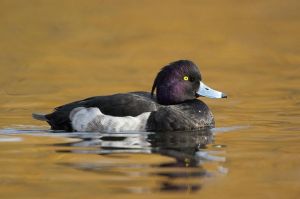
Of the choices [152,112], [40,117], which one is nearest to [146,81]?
[40,117]

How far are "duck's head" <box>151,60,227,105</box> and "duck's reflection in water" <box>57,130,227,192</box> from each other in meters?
0.68

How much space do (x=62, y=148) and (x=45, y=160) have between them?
2.29ft

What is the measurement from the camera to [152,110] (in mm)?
10320

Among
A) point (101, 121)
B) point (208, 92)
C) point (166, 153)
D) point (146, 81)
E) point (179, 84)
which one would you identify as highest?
point (146, 81)

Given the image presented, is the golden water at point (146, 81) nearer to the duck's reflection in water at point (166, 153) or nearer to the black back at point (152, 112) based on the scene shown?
the duck's reflection in water at point (166, 153)

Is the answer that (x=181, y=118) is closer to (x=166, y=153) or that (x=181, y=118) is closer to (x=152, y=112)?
(x=152, y=112)

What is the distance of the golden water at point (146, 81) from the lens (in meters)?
7.47

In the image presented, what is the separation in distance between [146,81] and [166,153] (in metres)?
5.80

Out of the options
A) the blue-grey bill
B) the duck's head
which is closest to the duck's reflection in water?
the blue-grey bill

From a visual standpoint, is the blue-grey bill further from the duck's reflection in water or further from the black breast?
the duck's reflection in water

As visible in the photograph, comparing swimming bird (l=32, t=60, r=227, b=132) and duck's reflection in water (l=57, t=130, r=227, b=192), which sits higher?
swimming bird (l=32, t=60, r=227, b=132)

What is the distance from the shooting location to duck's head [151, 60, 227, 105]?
35.4 ft

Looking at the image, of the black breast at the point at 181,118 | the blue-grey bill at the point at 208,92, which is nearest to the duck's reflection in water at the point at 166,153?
the black breast at the point at 181,118

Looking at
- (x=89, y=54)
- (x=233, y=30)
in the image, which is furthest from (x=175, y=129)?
(x=233, y=30)
